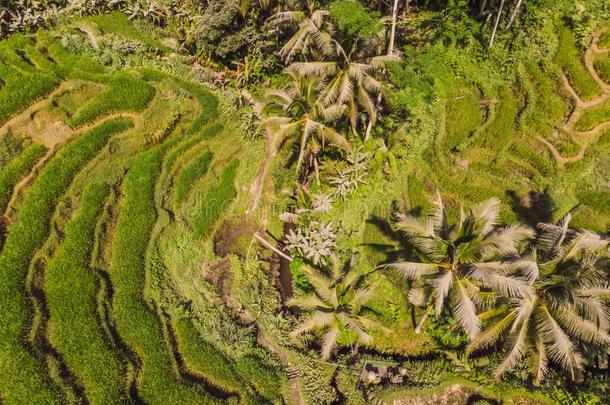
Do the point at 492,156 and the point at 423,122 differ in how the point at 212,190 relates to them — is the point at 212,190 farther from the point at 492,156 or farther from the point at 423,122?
the point at 492,156

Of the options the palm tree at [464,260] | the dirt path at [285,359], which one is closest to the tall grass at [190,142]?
the dirt path at [285,359]

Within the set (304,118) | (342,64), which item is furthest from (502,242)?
(342,64)

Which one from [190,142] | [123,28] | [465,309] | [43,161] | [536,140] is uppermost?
[123,28]

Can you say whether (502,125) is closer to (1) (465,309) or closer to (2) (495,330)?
(2) (495,330)

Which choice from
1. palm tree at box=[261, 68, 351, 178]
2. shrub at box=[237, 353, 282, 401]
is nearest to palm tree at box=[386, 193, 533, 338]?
palm tree at box=[261, 68, 351, 178]

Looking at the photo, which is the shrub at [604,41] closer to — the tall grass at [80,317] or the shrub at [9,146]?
the tall grass at [80,317]

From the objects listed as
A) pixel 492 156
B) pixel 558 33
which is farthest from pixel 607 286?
pixel 558 33
